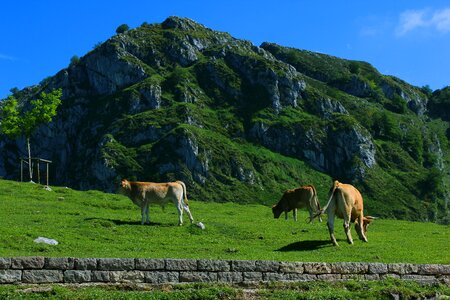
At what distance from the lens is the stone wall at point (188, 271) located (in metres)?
14.9

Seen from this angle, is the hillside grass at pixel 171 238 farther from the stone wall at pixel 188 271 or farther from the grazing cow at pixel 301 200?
the grazing cow at pixel 301 200

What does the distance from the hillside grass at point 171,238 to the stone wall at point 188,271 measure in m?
3.76

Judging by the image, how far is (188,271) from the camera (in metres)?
16.3

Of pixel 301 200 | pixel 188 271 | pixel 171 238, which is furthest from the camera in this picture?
pixel 301 200

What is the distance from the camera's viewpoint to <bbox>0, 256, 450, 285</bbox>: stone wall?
48.9 ft

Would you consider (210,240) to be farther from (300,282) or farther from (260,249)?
(300,282)

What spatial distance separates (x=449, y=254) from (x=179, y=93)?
6615 inches

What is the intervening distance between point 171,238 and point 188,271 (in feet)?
40.5

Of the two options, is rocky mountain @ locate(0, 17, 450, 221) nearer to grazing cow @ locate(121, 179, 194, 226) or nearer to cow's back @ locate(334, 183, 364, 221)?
grazing cow @ locate(121, 179, 194, 226)

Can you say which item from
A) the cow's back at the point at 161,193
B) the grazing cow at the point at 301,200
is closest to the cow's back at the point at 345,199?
the cow's back at the point at 161,193

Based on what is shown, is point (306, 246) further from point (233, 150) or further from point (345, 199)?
point (233, 150)

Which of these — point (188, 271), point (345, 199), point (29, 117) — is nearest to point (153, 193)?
point (345, 199)

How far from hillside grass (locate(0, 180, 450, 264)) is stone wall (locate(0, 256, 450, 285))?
3.76 metres

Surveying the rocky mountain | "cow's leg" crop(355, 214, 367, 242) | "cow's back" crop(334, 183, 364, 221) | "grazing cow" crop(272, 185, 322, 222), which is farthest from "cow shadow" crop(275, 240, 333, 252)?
the rocky mountain
